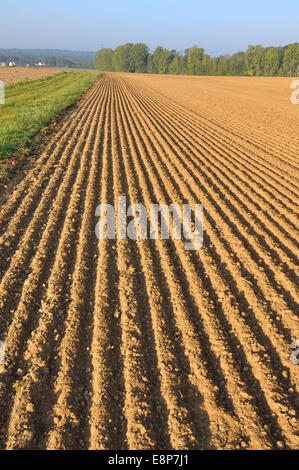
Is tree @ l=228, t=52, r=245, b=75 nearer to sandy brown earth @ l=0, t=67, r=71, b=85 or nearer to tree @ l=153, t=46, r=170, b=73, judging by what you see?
tree @ l=153, t=46, r=170, b=73

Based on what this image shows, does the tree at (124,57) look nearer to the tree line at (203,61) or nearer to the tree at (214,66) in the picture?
the tree line at (203,61)

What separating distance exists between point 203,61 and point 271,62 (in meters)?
18.5

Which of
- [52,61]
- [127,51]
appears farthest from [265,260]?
[52,61]

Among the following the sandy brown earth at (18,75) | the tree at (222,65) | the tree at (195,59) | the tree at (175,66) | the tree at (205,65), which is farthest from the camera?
the tree at (175,66)

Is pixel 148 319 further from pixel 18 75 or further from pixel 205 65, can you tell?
pixel 205 65

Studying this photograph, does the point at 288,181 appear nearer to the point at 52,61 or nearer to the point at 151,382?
the point at 151,382

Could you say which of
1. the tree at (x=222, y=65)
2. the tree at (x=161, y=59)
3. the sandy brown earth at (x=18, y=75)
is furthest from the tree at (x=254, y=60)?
the sandy brown earth at (x=18, y=75)

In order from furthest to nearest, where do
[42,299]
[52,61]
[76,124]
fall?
1. [52,61]
2. [76,124]
3. [42,299]

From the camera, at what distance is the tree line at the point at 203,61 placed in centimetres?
6488

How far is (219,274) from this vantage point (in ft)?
13.1

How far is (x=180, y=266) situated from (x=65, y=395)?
224cm

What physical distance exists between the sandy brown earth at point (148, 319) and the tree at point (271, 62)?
244 ft

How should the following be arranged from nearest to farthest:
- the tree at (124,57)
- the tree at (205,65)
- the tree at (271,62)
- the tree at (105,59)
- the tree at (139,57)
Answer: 1. the tree at (271,62)
2. the tree at (205,65)
3. the tree at (139,57)
4. the tree at (124,57)
5. the tree at (105,59)
